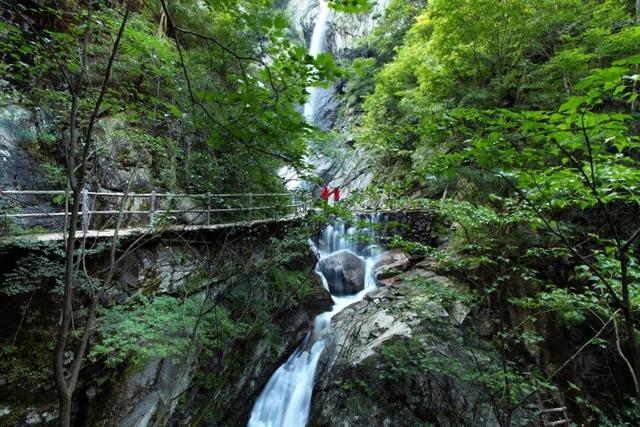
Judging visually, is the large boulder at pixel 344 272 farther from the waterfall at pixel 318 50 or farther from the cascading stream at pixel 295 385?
the waterfall at pixel 318 50

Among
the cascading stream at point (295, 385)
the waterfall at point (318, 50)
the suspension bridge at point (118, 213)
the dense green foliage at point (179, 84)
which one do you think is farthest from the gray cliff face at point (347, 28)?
the cascading stream at point (295, 385)

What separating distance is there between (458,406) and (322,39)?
3172 centimetres

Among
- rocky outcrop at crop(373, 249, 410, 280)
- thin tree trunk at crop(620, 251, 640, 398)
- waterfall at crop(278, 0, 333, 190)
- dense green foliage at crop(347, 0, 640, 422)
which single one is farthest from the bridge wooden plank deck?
waterfall at crop(278, 0, 333, 190)

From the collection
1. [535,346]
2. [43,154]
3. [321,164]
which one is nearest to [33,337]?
[43,154]

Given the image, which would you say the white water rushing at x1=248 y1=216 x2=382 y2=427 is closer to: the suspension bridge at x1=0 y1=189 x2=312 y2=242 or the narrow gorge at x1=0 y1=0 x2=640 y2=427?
the narrow gorge at x1=0 y1=0 x2=640 y2=427

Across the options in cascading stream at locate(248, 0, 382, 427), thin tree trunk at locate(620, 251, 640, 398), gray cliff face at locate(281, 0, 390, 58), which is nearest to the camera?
thin tree trunk at locate(620, 251, 640, 398)

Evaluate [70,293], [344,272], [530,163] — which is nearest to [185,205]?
[344,272]

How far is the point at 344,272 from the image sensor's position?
10.9m

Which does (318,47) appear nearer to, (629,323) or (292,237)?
(292,237)

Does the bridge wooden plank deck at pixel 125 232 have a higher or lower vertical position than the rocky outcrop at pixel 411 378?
higher

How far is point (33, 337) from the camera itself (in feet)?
13.7

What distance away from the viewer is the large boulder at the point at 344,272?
10727 mm

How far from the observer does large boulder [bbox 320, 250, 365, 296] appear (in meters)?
10.7

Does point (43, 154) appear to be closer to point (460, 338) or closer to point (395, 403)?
point (395, 403)
